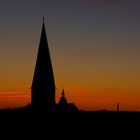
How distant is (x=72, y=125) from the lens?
41.1 metres

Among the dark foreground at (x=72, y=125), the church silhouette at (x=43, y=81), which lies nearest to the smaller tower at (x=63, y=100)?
the church silhouette at (x=43, y=81)

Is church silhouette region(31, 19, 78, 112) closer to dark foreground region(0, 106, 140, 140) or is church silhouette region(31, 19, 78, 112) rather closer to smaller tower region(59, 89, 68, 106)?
smaller tower region(59, 89, 68, 106)

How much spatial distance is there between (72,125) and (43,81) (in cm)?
3210

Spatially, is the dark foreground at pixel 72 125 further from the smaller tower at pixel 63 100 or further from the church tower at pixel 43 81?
the smaller tower at pixel 63 100

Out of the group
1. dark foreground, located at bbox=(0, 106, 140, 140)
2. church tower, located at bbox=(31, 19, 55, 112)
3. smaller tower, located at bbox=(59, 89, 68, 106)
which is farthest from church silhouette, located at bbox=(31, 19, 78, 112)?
dark foreground, located at bbox=(0, 106, 140, 140)

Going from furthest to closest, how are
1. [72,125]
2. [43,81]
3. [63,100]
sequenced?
1. [63,100]
2. [43,81]
3. [72,125]

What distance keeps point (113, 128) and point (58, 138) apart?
15.5ft

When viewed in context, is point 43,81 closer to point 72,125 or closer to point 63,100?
point 63,100

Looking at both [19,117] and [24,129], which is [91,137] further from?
[19,117]

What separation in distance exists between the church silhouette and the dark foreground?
26.9 metres

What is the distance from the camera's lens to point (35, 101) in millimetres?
73625

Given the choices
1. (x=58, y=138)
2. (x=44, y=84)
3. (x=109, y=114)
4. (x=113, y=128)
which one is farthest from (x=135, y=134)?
(x=44, y=84)

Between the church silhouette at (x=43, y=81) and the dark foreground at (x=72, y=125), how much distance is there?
26.9m

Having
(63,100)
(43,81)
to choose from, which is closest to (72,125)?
(43,81)
